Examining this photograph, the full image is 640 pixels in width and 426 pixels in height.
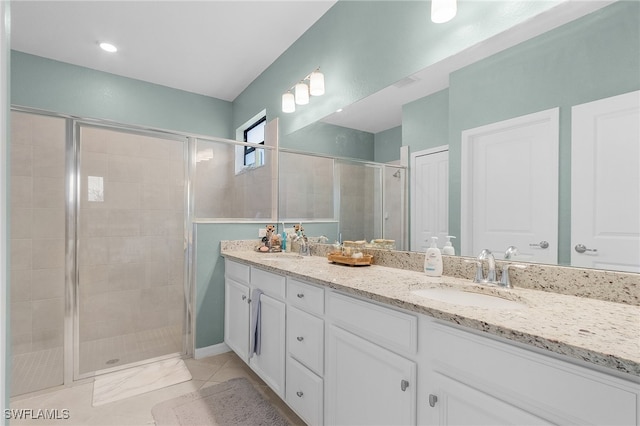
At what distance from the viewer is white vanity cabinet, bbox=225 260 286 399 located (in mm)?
1723

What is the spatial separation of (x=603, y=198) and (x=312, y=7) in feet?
7.62

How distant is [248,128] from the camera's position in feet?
12.4

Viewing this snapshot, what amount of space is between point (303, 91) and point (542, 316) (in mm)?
2328

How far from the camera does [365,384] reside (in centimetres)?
118

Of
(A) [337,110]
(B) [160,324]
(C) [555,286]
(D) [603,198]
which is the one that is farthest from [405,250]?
(B) [160,324]

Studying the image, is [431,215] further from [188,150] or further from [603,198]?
[188,150]

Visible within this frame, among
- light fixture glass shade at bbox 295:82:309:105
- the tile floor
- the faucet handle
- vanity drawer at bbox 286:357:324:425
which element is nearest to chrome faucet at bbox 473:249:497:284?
the faucet handle

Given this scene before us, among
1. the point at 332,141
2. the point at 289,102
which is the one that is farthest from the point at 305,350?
the point at 289,102

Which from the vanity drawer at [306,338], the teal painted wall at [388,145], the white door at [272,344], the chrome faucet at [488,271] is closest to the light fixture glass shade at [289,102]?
Result: the teal painted wall at [388,145]

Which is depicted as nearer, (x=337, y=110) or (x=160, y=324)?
(x=337, y=110)

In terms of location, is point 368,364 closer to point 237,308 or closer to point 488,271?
point 488,271

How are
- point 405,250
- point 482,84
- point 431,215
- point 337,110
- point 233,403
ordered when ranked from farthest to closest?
point 337,110
point 233,403
point 405,250
point 431,215
point 482,84

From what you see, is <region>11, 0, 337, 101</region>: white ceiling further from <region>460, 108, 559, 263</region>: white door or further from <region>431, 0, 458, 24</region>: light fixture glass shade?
<region>460, 108, 559, 263</region>: white door

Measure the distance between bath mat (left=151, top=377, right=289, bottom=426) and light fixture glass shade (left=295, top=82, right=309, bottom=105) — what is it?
7.17ft
